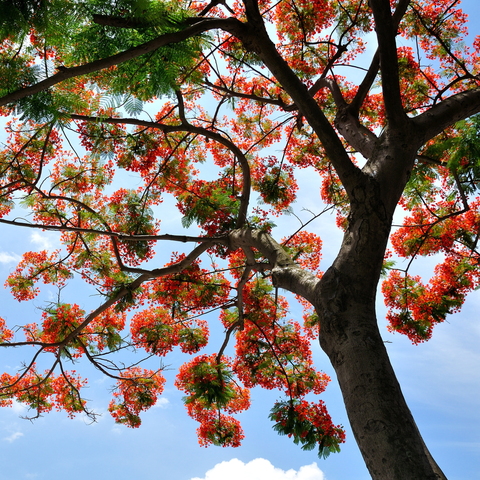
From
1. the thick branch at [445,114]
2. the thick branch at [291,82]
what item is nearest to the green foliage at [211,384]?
the thick branch at [291,82]

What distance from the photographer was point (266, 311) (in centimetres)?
574

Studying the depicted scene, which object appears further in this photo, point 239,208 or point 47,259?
point 47,259

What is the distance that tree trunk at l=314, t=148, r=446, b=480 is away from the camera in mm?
1646

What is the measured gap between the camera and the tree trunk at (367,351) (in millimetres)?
1646

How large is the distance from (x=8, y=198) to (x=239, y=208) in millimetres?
3618

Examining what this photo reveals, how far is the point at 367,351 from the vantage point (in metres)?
1.98

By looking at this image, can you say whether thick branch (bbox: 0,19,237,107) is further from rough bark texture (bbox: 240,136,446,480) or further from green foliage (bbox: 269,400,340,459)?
green foliage (bbox: 269,400,340,459)

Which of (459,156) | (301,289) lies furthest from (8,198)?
(459,156)

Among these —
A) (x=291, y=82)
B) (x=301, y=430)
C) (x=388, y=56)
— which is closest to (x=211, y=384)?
(x=301, y=430)

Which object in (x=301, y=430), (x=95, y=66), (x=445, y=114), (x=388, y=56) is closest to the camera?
(x=95, y=66)

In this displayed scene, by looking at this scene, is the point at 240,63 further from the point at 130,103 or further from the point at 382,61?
the point at 130,103

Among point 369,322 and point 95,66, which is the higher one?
point 95,66

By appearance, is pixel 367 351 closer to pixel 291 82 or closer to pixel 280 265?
pixel 280 265

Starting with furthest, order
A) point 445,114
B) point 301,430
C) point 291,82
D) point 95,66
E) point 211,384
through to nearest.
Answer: point 211,384, point 301,430, point 445,114, point 291,82, point 95,66
